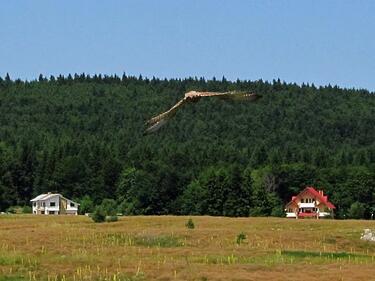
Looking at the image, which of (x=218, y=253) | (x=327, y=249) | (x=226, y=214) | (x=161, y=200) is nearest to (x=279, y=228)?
(x=327, y=249)

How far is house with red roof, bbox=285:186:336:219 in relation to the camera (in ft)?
498

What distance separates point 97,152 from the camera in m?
186

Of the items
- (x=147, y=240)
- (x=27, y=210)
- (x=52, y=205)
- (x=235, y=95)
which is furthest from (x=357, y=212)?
(x=235, y=95)

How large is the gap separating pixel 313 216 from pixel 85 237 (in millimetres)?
83476

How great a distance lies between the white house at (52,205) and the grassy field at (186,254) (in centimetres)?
6784

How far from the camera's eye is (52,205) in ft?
531

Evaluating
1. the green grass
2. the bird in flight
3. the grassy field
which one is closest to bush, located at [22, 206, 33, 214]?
the grassy field

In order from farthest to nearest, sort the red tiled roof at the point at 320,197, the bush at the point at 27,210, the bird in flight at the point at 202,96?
1. the bush at the point at 27,210
2. the red tiled roof at the point at 320,197
3. the bird in flight at the point at 202,96

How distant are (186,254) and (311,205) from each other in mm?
92343

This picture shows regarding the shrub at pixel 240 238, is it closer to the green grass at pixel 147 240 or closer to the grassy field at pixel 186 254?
the grassy field at pixel 186 254

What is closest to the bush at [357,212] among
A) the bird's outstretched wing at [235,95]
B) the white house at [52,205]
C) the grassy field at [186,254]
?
the grassy field at [186,254]

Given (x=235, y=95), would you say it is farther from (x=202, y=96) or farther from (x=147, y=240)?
(x=147, y=240)

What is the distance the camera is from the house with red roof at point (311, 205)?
15171cm

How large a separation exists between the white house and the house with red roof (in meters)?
38.9
